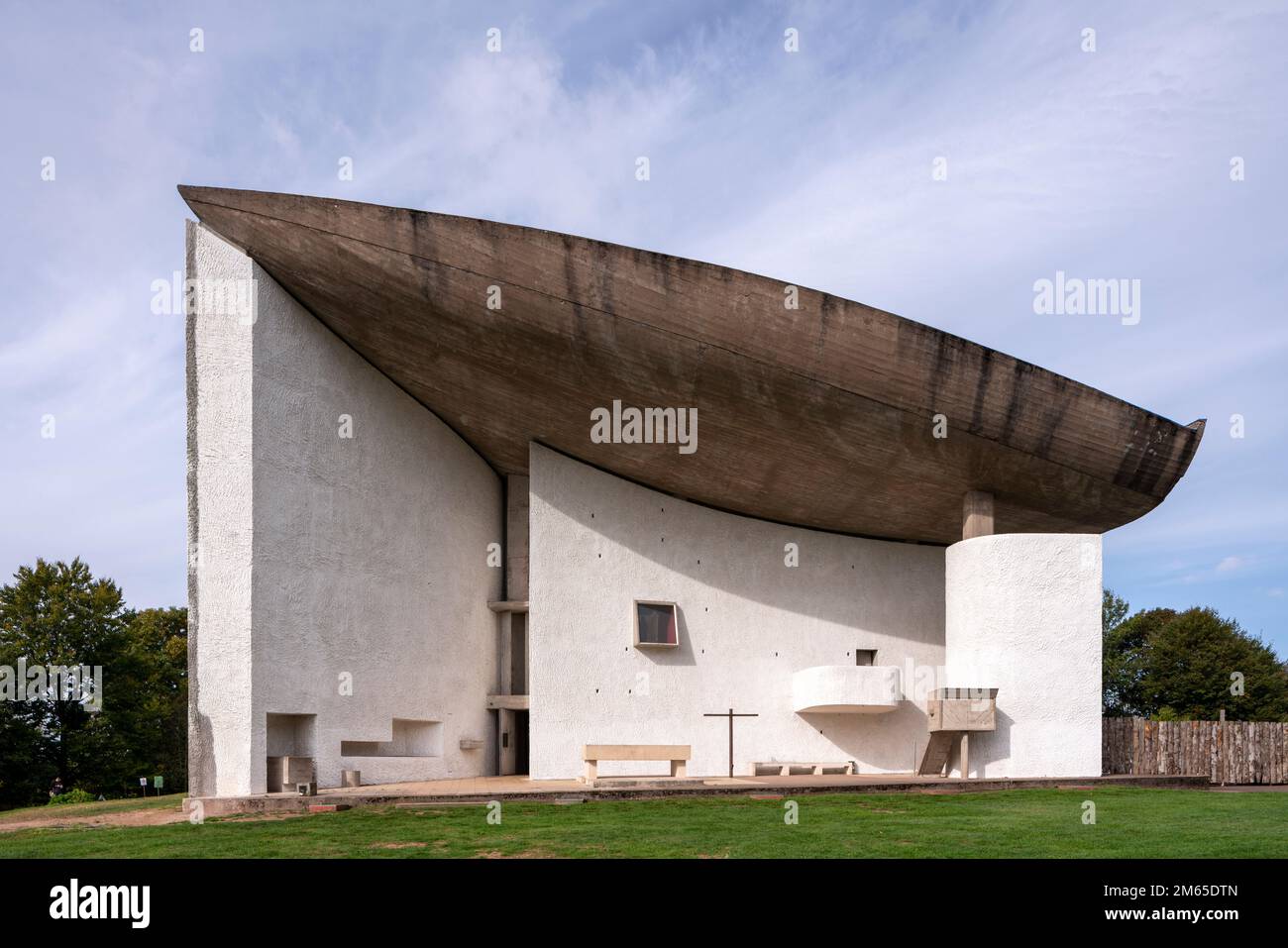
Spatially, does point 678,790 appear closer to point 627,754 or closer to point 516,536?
point 627,754

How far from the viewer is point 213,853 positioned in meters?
10.3

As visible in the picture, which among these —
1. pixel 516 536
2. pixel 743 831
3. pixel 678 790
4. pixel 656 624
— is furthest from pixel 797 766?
pixel 743 831

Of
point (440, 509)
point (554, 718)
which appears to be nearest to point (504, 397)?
point (440, 509)

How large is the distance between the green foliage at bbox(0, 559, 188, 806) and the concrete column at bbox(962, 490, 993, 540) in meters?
27.4

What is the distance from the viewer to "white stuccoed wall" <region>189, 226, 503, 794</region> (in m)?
16.2

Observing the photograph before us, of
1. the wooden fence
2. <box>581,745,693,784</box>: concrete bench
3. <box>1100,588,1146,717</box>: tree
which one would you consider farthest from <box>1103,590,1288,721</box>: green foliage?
<box>581,745,693,784</box>: concrete bench

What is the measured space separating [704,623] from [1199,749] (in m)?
8.70

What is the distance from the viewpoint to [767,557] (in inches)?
874

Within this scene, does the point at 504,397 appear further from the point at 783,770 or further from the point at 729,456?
the point at 783,770

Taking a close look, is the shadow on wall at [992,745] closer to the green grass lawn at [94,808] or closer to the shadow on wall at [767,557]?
the shadow on wall at [767,557]

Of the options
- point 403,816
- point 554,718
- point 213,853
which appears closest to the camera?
point 213,853

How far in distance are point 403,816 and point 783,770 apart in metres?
9.22

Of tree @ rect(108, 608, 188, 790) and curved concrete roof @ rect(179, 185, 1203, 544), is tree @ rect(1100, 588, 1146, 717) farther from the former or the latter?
tree @ rect(108, 608, 188, 790)

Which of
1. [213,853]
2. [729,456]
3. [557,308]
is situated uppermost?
[557,308]
